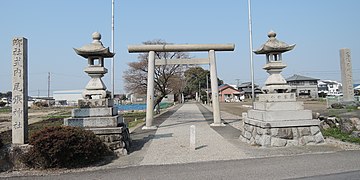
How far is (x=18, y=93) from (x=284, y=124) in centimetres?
798

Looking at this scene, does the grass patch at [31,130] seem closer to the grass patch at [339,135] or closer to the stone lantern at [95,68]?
the stone lantern at [95,68]

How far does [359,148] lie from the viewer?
748cm

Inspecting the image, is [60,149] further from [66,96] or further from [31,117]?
[66,96]

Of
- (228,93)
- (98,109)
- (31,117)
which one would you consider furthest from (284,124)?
(228,93)

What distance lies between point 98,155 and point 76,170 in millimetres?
827

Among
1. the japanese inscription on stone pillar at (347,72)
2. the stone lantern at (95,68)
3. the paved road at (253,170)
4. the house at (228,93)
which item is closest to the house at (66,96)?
the house at (228,93)

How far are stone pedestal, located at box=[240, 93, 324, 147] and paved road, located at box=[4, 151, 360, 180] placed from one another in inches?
58.2

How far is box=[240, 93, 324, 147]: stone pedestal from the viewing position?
26.4 feet

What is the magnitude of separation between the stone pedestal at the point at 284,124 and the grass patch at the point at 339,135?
4.14 feet

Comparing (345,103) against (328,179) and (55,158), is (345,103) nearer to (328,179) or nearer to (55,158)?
(328,179)

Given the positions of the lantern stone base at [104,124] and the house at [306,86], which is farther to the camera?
the house at [306,86]

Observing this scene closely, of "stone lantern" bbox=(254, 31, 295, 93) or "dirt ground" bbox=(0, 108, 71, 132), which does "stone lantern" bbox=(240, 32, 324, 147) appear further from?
"dirt ground" bbox=(0, 108, 71, 132)

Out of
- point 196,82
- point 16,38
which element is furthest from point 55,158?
point 196,82

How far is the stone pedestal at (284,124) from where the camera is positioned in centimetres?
805
